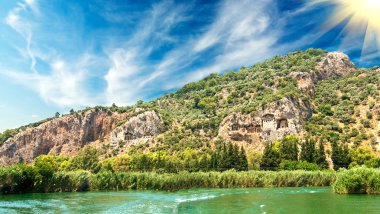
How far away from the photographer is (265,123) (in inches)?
5487

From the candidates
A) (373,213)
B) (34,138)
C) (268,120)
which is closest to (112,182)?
(373,213)

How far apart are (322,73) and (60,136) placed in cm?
13580

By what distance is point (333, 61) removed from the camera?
19675 cm

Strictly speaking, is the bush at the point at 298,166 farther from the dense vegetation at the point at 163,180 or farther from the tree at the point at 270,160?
the dense vegetation at the point at 163,180

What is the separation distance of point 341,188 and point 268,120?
283 feet

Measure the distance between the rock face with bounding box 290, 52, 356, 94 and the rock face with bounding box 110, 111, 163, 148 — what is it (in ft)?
224

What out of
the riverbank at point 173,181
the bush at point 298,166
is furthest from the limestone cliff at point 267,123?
the riverbank at point 173,181

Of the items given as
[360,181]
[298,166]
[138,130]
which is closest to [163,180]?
Answer: [298,166]

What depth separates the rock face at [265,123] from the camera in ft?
445

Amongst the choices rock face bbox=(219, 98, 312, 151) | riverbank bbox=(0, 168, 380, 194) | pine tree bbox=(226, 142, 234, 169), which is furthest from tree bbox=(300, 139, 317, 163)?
rock face bbox=(219, 98, 312, 151)

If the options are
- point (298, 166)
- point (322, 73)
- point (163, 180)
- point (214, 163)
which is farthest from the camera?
point (322, 73)

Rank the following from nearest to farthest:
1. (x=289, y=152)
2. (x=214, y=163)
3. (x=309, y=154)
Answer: (x=309, y=154) < (x=214, y=163) < (x=289, y=152)

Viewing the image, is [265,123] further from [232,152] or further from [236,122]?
[232,152]

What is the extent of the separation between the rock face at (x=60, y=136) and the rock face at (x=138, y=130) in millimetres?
14348
